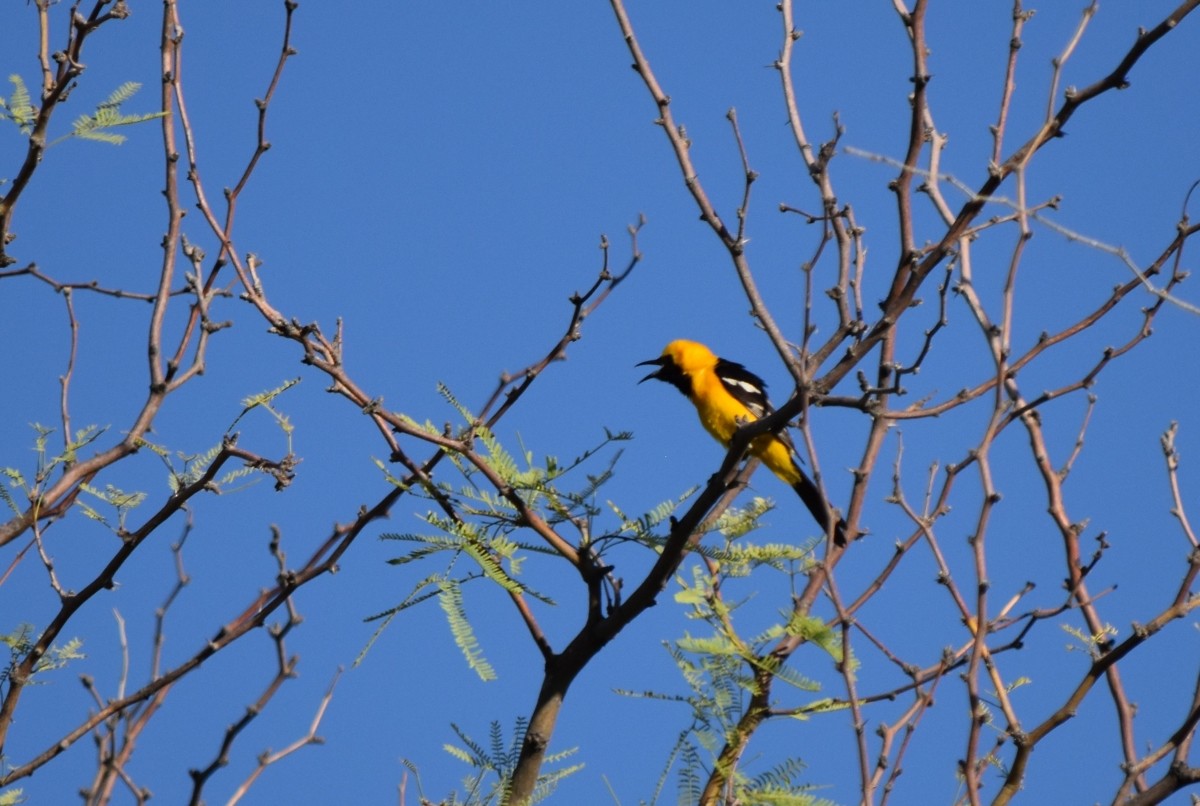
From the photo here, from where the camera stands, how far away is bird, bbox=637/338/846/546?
6.16m

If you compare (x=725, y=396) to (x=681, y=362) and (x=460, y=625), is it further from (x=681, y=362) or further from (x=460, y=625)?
(x=460, y=625)

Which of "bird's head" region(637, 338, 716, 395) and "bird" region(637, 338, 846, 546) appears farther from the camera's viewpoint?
"bird's head" region(637, 338, 716, 395)

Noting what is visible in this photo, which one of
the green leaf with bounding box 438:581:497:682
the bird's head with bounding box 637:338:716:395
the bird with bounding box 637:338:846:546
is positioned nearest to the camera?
the green leaf with bounding box 438:581:497:682

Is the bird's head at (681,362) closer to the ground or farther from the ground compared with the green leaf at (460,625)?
farther from the ground

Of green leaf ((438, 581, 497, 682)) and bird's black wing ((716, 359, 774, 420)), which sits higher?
bird's black wing ((716, 359, 774, 420))

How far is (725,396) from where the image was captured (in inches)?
255

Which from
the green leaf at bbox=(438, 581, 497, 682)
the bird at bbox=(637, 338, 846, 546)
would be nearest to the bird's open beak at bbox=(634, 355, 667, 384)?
the bird at bbox=(637, 338, 846, 546)

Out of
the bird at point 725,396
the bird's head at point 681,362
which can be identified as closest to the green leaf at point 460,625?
the bird at point 725,396

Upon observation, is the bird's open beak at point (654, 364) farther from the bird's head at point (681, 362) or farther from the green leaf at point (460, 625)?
the green leaf at point (460, 625)

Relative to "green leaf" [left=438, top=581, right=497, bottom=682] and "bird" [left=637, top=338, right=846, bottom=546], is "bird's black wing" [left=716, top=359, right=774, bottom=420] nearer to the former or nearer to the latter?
"bird" [left=637, top=338, right=846, bottom=546]

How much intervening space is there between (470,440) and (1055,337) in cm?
144

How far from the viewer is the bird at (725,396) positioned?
20.2 feet

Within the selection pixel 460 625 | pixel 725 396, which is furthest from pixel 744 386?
pixel 460 625

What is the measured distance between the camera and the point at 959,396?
309 cm
